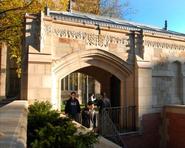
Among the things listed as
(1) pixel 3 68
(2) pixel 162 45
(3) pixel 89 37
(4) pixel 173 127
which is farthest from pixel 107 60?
(1) pixel 3 68

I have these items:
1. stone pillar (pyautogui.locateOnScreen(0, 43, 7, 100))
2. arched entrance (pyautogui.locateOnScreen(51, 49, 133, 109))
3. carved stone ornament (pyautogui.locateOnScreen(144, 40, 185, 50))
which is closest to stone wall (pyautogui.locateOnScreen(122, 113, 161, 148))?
arched entrance (pyautogui.locateOnScreen(51, 49, 133, 109))

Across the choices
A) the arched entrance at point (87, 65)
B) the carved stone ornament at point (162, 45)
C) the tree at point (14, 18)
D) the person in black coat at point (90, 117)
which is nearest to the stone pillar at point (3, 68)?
the tree at point (14, 18)

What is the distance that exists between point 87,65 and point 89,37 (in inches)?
42.8

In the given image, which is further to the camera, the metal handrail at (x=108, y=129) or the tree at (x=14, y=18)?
the tree at (x=14, y=18)

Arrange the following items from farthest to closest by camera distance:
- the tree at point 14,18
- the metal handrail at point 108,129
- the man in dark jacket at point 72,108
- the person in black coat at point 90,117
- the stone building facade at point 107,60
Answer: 1. the tree at point 14,18
2. the person in black coat at point 90,117
3. the metal handrail at point 108,129
4. the man in dark jacket at point 72,108
5. the stone building facade at point 107,60

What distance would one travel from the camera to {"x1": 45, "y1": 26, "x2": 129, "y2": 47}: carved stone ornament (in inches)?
473

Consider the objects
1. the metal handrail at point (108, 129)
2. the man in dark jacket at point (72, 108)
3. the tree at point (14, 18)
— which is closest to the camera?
the man in dark jacket at point (72, 108)

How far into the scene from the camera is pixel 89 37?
12852 millimetres

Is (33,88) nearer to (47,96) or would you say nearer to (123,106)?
(47,96)

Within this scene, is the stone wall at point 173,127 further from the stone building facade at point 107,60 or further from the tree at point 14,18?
the tree at point 14,18

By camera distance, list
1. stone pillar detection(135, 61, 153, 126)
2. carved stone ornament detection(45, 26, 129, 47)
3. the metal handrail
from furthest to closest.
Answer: stone pillar detection(135, 61, 153, 126)
the metal handrail
carved stone ornament detection(45, 26, 129, 47)

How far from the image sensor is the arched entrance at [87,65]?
12123 mm

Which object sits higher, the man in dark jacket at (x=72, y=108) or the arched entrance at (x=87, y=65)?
the arched entrance at (x=87, y=65)

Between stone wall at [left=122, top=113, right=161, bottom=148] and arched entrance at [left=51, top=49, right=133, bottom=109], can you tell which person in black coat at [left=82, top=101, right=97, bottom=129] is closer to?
arched entrance at [left=51, top=49, right=133, bottom=109]
